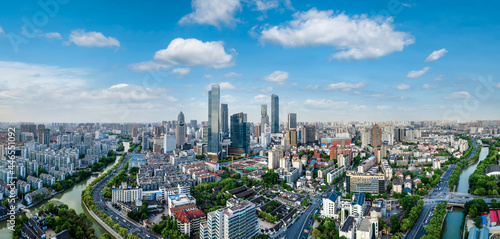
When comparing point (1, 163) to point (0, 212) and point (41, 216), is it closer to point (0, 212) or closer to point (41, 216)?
point (0, 212)

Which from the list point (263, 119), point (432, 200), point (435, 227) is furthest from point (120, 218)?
point (263, 119)

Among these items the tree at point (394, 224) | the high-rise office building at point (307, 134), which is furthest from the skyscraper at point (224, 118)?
the tree at point (394, 224)

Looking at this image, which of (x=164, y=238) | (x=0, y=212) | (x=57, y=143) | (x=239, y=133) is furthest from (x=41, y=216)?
(x=57, y=143)

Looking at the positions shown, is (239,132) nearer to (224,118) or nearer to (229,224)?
(224,118)

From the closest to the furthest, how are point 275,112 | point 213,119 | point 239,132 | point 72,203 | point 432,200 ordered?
point 432,200 < point 72,203 < point 213,119 < point 239,132 < point 275,112

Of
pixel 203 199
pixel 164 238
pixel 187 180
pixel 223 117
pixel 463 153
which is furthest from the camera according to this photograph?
pixel 223 117

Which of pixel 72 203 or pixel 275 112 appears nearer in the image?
pixel 72 203
